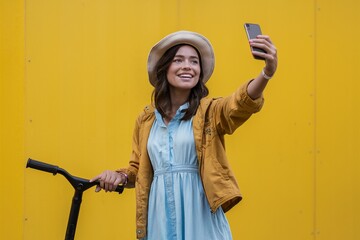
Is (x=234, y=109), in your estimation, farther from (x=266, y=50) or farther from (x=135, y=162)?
(x=135, y=162)

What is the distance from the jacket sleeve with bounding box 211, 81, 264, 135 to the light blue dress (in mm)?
136

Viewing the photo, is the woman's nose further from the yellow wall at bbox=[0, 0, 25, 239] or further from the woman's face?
the yellow wall at bbox=[0, 0, 25, 239]

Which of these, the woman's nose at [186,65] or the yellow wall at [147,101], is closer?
the woman's nose at [186,65]

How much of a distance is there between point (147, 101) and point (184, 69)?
1.25 meters

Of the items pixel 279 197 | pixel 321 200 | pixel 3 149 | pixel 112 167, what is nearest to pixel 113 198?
pixel 112 167

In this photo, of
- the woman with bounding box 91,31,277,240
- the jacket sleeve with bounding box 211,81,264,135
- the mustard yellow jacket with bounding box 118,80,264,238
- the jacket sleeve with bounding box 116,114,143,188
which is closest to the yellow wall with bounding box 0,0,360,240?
the jacket sleeve with bounding box 116,114,143,188

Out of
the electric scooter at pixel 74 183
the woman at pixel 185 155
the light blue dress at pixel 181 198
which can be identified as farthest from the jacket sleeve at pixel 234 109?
the electric scooter at pixel 74 183

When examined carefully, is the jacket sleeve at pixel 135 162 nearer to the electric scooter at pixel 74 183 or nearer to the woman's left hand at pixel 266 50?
the electric scooter at pixel 74 183

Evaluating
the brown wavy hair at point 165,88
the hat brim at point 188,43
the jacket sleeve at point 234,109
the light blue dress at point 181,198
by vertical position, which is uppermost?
the hat brim at point 188,43

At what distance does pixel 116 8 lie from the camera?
14.0 feet

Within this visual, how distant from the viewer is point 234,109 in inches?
107

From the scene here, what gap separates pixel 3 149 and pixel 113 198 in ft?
2.29

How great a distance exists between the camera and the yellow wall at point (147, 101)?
414 cm

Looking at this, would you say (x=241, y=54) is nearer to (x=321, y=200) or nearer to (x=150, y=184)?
(x=321, y=200)
